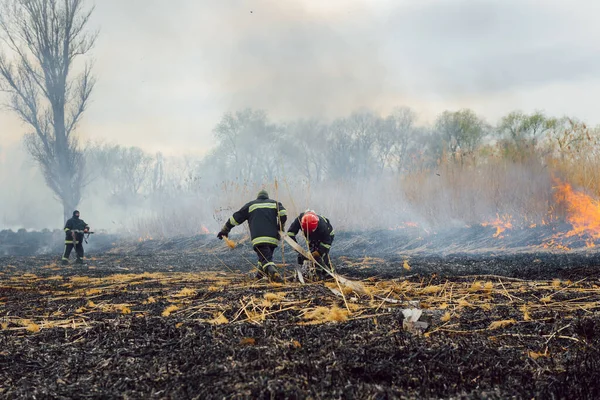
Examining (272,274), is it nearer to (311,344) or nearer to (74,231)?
(311,344)

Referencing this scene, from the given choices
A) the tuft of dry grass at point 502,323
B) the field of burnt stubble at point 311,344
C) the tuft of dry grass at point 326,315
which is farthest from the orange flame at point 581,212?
the tuft of dry grass at point 326,315

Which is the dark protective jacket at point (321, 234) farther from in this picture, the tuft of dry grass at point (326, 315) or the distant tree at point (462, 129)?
the distant tree at point (462, 129)

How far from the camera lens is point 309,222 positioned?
7805 millimetres

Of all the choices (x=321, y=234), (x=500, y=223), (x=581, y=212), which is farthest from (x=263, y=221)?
(x=500, y=223)

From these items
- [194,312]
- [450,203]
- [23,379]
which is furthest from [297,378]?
[450,203]

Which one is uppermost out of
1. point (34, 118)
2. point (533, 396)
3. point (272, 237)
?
point (34, 118)

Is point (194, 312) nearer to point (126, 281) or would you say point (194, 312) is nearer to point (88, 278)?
point (126, 281)

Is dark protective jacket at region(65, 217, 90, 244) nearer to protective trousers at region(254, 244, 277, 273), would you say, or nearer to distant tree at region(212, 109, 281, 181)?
protective trousers at region(254, 244, 277, 273)

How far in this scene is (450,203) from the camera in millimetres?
17672

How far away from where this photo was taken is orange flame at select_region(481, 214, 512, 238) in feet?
51.6

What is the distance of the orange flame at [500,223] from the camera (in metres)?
15.7

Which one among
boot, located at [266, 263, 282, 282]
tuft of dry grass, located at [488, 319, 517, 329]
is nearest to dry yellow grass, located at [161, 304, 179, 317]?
boot, located at [266, 263, 282, 282]

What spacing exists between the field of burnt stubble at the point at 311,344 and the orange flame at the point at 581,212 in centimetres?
793

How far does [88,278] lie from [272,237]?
194 inches
